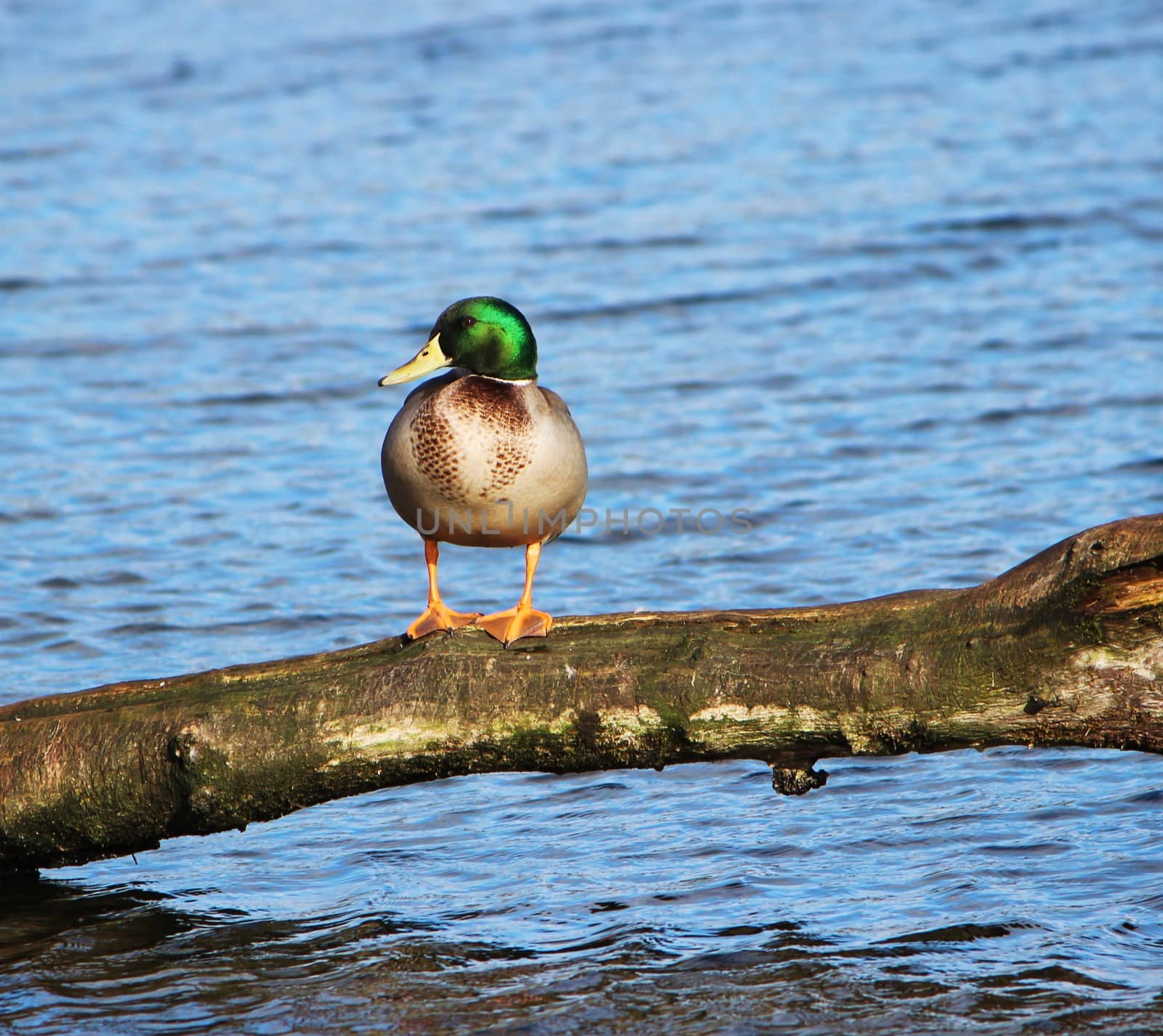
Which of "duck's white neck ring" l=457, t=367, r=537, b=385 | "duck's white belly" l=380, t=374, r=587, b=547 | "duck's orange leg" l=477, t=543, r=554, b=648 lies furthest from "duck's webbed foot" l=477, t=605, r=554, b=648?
"duck's white neck ring" l=457, t=367, r=537, b=385

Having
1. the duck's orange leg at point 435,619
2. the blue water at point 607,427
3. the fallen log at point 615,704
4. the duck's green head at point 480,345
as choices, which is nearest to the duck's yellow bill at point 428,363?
the duck's green head at point 480,345

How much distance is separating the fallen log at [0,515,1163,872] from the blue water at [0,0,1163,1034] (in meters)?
0.46

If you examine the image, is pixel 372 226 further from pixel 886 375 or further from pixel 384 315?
pixel 886 375

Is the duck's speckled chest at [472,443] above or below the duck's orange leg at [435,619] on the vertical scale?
above

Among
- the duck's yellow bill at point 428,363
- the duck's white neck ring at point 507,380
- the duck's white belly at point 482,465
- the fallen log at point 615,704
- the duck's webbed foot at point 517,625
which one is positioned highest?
the duck's yellow bill at point 428,363

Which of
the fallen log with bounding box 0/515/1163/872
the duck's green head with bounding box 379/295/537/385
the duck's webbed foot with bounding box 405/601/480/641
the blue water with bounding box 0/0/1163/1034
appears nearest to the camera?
the fallen log with bounding box 0/515/1163/872

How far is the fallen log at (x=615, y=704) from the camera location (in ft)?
13.1

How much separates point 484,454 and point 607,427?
4.95 meters

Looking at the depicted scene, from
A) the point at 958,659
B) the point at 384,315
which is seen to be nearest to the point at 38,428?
the point at 384,315

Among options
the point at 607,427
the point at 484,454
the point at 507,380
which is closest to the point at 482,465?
the point at 484,454

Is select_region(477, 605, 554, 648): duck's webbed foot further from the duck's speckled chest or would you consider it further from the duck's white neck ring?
the duck's white neck ring

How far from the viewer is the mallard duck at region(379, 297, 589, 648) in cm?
465

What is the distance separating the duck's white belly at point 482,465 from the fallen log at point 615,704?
410 millimetres

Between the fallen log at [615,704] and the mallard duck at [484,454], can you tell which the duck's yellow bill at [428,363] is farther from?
the fallen log at [615,704]
